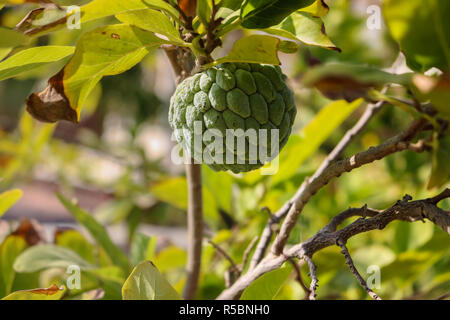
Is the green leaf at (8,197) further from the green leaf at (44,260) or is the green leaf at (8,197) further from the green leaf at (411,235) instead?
the green leaf at (411,235)

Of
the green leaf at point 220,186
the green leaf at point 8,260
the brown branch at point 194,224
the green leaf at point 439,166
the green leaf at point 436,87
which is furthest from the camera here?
the green leaf at point 220,186

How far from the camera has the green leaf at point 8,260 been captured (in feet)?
3.29

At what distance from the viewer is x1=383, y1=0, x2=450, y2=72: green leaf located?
0.43 m

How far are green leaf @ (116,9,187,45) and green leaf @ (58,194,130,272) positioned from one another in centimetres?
56

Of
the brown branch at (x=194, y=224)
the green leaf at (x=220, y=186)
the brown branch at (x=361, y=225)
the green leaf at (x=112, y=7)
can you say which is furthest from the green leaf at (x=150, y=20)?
the green leaf at (x=220, y=186)

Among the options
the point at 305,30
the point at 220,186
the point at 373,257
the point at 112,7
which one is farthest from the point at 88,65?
the point at 373,257

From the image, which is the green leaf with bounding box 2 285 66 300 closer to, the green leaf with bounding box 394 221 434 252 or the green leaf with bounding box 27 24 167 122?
the green leaf with bounding box 27 24 167 122

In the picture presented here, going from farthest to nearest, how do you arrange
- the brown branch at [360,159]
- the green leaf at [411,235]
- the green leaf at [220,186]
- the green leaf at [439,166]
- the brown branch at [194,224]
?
the green leaf at [220,186] → the green leaf at [411,235] → the brown branch at [194,224] → the brown branch at [360,159] → the green leaf at [439,166]

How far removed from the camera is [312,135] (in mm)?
1096

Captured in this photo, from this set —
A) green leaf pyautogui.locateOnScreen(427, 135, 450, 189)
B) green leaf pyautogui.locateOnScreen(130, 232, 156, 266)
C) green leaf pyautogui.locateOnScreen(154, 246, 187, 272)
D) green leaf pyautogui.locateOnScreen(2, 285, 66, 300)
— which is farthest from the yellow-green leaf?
green leaf pyautogui.locateOnScreen(154, 246, 187, 272)

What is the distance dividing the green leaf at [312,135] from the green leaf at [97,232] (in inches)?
18.1

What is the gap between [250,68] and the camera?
2.18ft

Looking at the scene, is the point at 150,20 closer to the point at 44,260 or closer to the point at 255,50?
the point at 255,50

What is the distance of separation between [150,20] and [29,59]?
0.68 feet
